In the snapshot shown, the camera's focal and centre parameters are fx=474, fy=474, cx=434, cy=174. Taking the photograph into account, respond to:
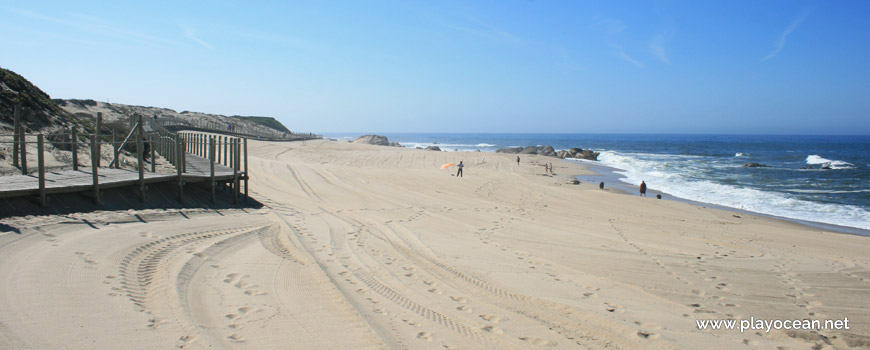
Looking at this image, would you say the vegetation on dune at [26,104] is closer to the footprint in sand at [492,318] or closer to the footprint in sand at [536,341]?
the footprint in sand at [492,318]

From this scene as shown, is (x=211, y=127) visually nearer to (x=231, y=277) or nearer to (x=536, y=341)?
(x=231, y=277)

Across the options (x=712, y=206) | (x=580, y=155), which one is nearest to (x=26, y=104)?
(x=712, y=206)

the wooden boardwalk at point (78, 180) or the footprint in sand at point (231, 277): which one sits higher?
the wooden boardwalk at point (78, 180)

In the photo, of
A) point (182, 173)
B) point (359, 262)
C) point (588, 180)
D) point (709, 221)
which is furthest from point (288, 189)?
point (588, 180)

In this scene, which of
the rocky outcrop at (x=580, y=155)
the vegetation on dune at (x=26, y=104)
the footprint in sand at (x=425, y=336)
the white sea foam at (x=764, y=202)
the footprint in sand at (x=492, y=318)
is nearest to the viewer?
the footprint in sand at (x=425, y=336)

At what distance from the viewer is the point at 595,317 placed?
5.18 meters

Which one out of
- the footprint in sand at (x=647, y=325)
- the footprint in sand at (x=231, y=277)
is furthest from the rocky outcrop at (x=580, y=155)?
the footprint in sand at (x=231, y=277)

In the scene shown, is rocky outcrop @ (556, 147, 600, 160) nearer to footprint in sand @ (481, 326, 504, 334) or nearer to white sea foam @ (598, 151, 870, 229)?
white sea foam @ (598, 151, 870, 229)

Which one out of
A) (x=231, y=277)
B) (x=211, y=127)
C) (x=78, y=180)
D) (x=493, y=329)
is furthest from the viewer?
(x=211, y=127)

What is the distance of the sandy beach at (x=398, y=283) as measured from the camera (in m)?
4.20

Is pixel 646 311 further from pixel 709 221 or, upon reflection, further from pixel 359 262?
pixel 709 221

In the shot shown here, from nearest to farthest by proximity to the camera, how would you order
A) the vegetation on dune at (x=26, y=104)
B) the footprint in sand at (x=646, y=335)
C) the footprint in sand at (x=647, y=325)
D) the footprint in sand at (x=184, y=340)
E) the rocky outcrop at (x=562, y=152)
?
the footprint in sand at (x=184, y=340) < the footprint in sand at (x=646, y=335) < the footprint in sand at (x=647, y=325) < the vegetation on dune at (x=26, y=104) < the rocky outcrop at (x=562, y=152)

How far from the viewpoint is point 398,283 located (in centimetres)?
598

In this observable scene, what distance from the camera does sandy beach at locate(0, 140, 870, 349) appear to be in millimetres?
4195
